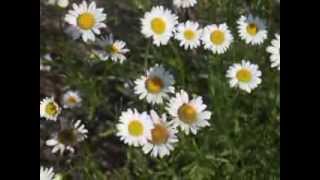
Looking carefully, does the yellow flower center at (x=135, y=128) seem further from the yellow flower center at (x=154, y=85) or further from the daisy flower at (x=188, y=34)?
the daisy flower at (x=188, y=34)

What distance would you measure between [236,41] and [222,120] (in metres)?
0.25

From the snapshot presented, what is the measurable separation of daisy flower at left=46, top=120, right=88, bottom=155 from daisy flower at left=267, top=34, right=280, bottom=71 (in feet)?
1.86

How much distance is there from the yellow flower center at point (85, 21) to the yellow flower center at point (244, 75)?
431 millimetres

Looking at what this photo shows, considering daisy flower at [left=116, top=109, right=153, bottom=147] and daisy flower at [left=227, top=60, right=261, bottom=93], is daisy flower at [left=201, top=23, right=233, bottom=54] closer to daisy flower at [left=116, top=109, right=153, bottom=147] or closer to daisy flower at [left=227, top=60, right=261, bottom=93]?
daisy flower at [left=227, top=60, right=261, bottom=93]

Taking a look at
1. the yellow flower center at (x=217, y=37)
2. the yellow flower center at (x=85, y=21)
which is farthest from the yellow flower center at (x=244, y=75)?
the yellow flower center at (x=85, y=21)

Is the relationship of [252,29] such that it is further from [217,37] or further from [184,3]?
[184,3]

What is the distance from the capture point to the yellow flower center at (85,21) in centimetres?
190

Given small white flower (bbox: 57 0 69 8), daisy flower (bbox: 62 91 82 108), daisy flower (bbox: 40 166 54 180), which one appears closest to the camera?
daisy flower (bbox: 40 166 54 180)

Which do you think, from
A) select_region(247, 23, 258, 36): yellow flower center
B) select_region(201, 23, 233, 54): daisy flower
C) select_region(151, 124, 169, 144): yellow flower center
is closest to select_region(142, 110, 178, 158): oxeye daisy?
select_region(151, 124, 169, 144): yellow flower center

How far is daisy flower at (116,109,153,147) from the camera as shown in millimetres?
1771

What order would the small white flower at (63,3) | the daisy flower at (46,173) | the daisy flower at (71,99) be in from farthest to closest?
the small white flower at (63,3), the daisy flower at (71,99), the daisy flower at (46,173)

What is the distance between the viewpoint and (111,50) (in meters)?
1.92
